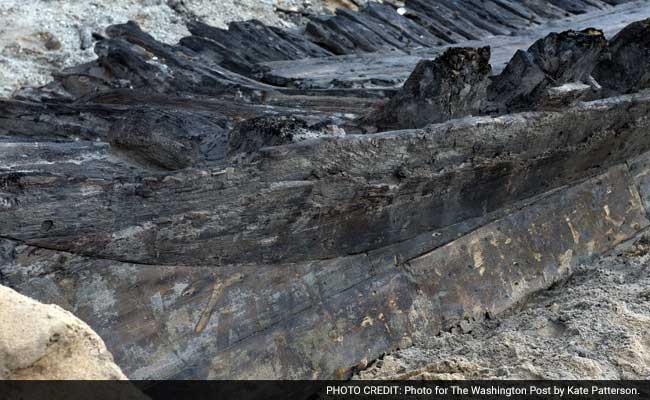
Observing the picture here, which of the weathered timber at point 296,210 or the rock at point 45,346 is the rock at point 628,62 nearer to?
the weathered timber at point 296,210

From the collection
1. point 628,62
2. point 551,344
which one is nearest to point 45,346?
point 551,344

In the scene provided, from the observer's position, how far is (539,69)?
12.0 ft

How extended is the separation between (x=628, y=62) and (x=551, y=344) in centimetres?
206

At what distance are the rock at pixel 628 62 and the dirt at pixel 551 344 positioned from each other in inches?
50.4

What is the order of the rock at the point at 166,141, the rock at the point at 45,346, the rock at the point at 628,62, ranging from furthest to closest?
the rock at the point at 628,62 < the rock at the point at 166,141 < the rock at the point at 45,346

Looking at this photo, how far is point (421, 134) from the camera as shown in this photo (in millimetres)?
3086

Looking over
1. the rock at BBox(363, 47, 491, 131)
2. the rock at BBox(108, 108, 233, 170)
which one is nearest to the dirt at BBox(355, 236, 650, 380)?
the rock at BBox(363, 47, 491, 131)

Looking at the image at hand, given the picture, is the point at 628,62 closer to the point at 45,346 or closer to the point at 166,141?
the point at 166,141

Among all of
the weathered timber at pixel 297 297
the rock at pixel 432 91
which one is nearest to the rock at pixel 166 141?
the weathered timber at pixel 297 297

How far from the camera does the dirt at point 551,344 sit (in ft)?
9.62

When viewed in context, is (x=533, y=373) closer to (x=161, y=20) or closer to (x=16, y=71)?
(x=16, y=71)

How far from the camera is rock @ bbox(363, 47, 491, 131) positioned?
126 inches

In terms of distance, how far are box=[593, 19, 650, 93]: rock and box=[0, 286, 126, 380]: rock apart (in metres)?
3.51

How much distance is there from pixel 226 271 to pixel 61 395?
100cm
